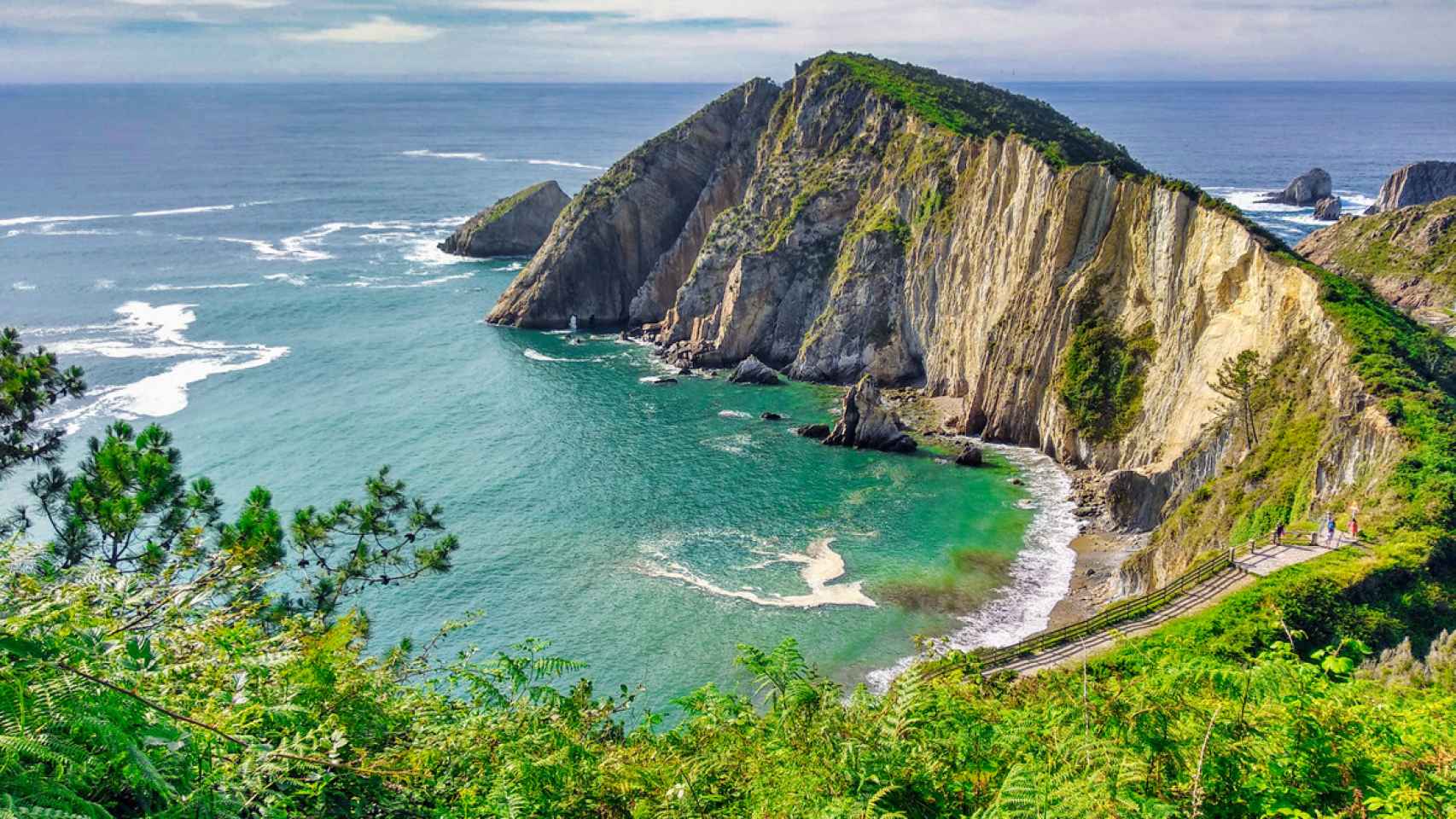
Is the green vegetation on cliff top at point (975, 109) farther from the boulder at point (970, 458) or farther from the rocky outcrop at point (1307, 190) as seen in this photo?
the rocky outcrop at point (1307, 190)

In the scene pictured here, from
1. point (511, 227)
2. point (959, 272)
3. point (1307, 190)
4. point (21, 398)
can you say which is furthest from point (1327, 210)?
point (21, 398)

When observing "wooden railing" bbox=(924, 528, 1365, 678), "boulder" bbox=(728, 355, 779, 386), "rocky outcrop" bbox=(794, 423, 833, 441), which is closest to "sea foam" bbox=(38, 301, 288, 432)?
"boulder" bbox=(728, 355, 779, 386)

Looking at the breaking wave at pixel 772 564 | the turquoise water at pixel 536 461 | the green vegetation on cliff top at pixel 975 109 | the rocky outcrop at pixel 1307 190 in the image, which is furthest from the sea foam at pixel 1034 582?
the rocky outcrop at pixel 1307 190

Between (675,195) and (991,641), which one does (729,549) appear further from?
(675,195)

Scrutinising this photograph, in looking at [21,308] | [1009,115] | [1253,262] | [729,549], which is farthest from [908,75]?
[21,308]

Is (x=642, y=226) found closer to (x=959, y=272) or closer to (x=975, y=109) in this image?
(x=975, y=109)

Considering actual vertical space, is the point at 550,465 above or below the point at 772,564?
above

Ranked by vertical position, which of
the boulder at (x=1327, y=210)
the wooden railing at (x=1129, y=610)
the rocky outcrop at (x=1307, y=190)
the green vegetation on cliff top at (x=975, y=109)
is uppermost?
the green vegetation on cliff top at (x=975, y=109)
